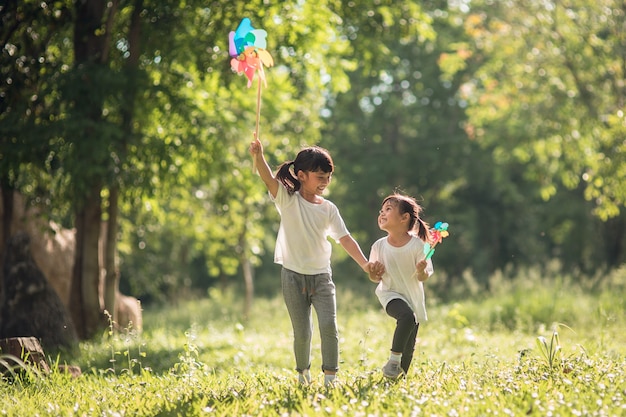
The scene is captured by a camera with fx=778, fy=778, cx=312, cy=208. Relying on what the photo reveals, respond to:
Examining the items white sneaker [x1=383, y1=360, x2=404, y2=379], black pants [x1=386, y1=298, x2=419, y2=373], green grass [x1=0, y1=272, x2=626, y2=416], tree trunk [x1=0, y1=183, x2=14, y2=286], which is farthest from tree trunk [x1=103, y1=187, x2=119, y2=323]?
white sneaker [x1=383, y1=360, x2=404, y2=379]


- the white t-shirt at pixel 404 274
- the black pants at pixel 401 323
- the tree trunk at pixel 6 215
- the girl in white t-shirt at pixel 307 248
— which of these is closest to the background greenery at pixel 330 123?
the tree trunk at pixel 6 215

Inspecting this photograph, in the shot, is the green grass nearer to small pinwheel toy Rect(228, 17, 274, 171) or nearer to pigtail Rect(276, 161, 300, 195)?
pigtail Rect(276, 161, 300, 195)

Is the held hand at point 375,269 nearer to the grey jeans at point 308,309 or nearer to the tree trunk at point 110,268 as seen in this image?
the grey jeans at point 308,309

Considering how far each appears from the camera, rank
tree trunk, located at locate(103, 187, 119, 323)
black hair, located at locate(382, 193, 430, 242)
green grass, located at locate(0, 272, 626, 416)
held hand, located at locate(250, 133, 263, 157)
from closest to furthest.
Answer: green grass, located at locate(0, 272, 626, 416)
held hand, located at locate(250, 133, 263, 157)
black hair, located at locate(382, 193, 430, 242)
tree trunk, located at locate(103, 187, 119, 323)

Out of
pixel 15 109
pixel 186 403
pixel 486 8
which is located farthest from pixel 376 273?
pixel 486 8

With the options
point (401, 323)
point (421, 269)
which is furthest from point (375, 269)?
point (401, 323)

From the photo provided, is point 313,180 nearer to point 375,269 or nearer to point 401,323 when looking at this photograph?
point 375,269

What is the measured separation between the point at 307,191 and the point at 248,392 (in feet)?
5.09

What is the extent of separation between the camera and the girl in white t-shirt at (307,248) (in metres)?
5.84

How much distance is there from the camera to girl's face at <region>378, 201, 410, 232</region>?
6.00 meters

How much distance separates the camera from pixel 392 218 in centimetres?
600

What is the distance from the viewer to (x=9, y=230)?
12.3 metres

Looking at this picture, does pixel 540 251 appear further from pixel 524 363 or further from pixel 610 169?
pixel 524 363

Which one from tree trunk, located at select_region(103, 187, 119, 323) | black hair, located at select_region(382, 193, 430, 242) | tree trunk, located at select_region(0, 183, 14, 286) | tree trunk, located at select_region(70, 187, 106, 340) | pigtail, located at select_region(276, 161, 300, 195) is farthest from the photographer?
tree trunk, located at select_region(0, 183, 14, 286)
